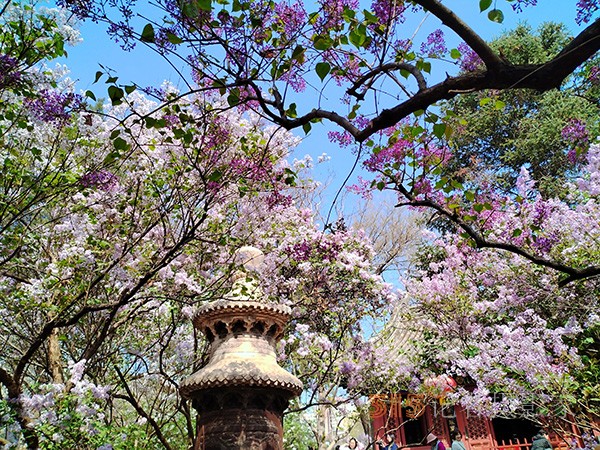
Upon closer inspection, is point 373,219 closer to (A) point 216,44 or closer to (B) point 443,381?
(B) point 443,381

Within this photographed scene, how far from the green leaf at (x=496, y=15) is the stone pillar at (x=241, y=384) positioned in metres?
4.22

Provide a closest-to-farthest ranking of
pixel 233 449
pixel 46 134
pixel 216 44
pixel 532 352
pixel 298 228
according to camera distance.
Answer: pixel 216 44 → pixel 233 449 → pixel 46 134 → pixel 532 352 → pixel 298 228

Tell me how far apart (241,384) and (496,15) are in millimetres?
4419

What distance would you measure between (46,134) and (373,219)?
1421 centimetres

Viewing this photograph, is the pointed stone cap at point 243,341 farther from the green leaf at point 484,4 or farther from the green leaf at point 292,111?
the green leaf at point 484,4

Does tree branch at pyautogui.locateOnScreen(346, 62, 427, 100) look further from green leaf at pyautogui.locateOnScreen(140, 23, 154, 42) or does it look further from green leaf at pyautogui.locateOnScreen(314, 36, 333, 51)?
green leaf at pyautogui.locateOnScreen(140, 23, 154, 42)

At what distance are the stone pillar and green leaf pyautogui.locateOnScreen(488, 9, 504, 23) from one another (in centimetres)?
422

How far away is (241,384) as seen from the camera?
17.9 ft

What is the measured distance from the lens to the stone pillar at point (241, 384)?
17.8 ft

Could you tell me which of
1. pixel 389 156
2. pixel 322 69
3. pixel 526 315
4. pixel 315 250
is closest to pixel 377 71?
pixel 322 69

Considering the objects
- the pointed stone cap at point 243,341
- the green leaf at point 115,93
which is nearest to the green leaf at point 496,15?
the green leaf at point 115,93

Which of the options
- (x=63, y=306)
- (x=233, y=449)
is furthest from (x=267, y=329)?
(x=63, y=306)

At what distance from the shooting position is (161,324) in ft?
33.0

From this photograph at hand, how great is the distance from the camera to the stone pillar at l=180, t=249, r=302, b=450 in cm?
542
